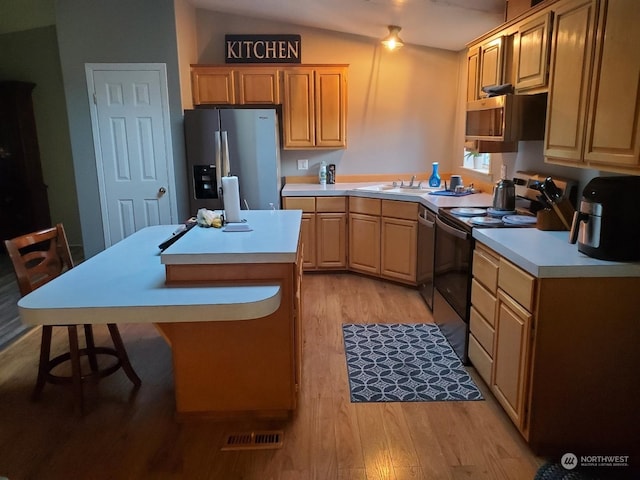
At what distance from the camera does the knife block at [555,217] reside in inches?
101

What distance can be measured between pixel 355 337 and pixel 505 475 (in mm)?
1476

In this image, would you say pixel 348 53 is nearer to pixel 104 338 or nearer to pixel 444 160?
pixel 444 160

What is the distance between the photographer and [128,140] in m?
4.43

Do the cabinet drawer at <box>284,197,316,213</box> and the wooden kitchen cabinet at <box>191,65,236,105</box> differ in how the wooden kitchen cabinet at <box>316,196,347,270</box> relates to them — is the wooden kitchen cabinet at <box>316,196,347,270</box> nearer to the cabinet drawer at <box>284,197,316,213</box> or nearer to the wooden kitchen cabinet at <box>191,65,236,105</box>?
the cabinet drawer at <box>284,197,316,213</box>

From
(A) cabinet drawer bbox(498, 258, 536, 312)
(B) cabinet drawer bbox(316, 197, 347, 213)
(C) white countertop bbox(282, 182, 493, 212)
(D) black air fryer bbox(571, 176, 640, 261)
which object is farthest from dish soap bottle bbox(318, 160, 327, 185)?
(D) black air fryer bbox(571, 176, 640, 261)

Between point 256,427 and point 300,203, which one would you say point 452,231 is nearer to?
point 256,427

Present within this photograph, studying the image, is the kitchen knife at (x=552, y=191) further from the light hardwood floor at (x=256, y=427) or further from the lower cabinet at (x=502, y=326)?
the light hardwood floor at (x=256, y=427)

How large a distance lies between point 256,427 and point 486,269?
1440 mm

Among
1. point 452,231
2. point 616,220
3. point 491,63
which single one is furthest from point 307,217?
point 616,220

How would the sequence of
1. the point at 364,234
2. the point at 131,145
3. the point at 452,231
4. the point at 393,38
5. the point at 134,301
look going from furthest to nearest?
the point at 364,234 → the point at 131,145 → the point at 393,38 → the point at 452,231 → the point at 134,301

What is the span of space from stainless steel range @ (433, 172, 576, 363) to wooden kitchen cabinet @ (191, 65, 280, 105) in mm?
2208

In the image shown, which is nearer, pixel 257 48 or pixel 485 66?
pixel 485 66

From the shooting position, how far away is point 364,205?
450 centimetres

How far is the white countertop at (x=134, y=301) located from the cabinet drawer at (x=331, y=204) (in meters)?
2.50
